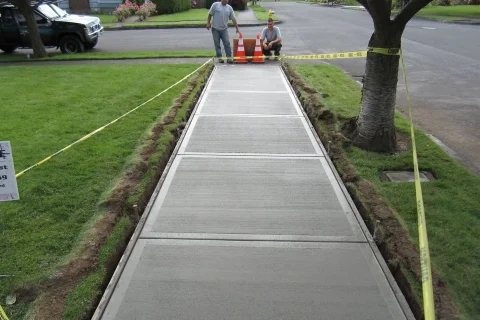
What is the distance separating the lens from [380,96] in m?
5.85

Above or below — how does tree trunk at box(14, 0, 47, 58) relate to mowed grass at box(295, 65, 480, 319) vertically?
above

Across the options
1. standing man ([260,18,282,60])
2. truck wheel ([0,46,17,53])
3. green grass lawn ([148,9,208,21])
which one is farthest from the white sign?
green grass lawn ([148,9,208,21])

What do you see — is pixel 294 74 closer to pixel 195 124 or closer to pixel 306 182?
pixel 195 124

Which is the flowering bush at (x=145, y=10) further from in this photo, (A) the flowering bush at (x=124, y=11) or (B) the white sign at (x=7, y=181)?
(B) the white sign at (x=7, y=181)

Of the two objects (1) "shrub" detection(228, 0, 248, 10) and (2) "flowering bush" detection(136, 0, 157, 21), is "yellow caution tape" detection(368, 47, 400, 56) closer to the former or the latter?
(2) "flowering bush" detection(136, 0, 157, 21)

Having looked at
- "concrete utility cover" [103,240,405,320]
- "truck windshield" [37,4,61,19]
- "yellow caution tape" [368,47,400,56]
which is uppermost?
"truck windshield" [37,4,61,19]

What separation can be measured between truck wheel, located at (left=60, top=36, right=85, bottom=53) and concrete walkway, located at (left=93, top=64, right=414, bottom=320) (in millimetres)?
11275

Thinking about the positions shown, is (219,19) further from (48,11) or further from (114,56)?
(48,11)

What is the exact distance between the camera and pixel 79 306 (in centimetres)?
312

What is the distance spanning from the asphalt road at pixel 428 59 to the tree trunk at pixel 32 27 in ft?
8.46

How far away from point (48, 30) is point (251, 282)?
49.8ft

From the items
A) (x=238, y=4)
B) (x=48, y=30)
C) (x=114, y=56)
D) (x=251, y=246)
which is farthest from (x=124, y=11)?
(x=251, y=246)

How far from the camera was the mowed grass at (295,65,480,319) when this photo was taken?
335 cm

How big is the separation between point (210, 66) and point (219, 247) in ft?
29.4
